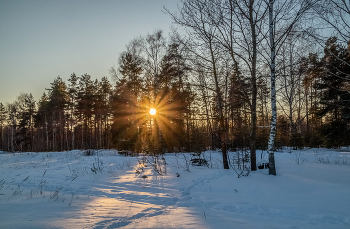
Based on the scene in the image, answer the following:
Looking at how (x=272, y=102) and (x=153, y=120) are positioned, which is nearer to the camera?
(x=272, y=102)

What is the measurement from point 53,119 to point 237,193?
114 feet

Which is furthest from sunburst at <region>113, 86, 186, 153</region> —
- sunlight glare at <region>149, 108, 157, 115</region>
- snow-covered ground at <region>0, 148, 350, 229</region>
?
snow-covered ground at <region>0, 148, 350, 229</region>

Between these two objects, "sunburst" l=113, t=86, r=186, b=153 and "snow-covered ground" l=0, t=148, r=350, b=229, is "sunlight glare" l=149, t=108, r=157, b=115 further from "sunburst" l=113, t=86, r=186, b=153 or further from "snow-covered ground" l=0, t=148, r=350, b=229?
"snow-covered ground" l=0, t=148, r=350, b=229

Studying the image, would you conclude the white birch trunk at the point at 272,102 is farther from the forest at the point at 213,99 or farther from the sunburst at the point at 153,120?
the sunburst at the point at 153,120

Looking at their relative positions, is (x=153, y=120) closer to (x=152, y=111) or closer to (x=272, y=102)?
(x=152, y=111)

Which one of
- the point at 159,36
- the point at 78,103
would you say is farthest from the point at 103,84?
the point at 159,36

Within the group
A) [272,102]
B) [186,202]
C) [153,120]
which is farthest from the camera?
[153,120]

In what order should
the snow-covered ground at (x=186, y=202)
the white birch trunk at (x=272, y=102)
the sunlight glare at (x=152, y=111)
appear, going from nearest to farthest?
the snow-covered ground at (x=186, y=202) < the white birch trunk at (x=272, y=102) < the sunlight glare at (x=152, y=111)

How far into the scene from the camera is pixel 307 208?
4223mm

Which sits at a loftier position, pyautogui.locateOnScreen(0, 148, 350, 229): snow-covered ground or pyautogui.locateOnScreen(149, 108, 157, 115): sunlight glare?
pyautogui.locateOnScreen(149, 108, 157, 115): sunlight glare

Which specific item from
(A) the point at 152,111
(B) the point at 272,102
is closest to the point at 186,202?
(B) the point at 272,102

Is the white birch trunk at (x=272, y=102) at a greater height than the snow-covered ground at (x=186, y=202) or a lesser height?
greater

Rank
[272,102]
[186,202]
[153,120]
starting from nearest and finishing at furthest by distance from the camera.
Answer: [186,202], [272,102], [153,120]

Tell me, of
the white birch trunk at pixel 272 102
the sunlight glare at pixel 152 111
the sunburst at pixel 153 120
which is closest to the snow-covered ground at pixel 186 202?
the white birch trunk at pixel 272 102
